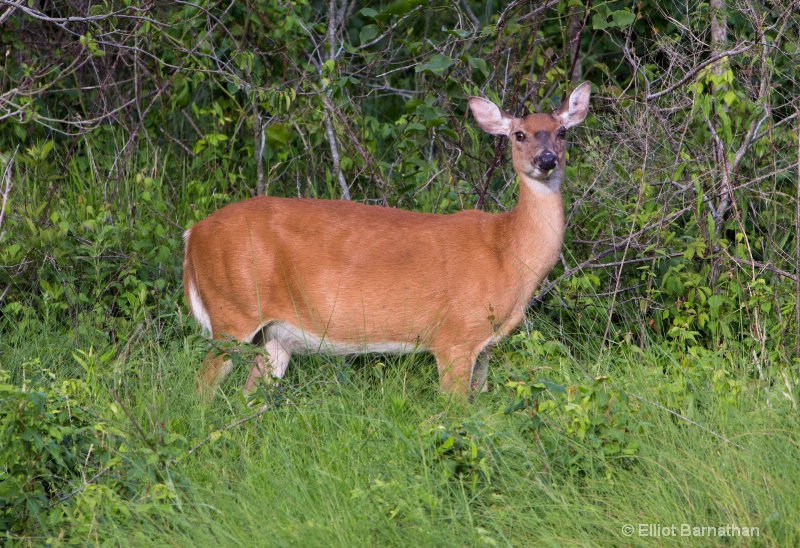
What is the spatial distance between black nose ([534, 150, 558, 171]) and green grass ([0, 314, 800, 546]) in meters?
1.10

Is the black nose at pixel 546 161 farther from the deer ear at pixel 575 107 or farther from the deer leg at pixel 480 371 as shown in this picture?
the deer leg at pixel 480 371

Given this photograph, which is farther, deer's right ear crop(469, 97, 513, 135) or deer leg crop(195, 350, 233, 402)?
deer's right ear crop(469, 97, 513, 135)

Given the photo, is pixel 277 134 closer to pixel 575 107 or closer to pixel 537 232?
pixel 575 107

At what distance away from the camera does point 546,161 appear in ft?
16.4

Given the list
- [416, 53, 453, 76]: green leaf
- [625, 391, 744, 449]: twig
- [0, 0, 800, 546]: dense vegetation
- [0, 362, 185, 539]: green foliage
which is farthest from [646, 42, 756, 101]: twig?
[0, 362, 185, 539]: green foliage

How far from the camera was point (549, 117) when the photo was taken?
5.32 m

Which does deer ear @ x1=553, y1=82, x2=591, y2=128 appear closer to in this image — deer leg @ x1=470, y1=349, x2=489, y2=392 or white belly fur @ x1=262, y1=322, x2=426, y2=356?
deer leg @ x1=470, y1=349, x2=489, y2=392

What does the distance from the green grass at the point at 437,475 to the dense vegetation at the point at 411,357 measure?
0.01 metres

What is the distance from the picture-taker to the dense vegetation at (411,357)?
342 centimetres

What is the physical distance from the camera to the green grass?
3.24 m

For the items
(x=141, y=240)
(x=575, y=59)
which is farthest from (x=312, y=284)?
(x=575, y=59)

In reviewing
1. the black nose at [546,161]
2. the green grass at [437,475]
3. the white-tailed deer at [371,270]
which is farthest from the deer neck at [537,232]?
the green grass at [437,475]

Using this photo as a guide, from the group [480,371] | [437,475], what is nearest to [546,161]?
[480,371]

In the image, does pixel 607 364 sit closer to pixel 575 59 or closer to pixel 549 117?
pixel 549 117
